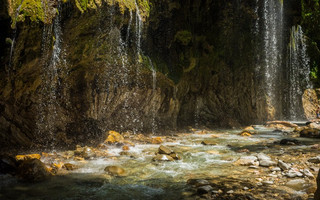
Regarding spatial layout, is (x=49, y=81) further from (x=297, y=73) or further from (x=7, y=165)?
(x=297, y=73)

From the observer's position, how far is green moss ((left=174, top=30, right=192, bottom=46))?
14.5 meters

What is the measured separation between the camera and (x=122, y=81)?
38.3 feet

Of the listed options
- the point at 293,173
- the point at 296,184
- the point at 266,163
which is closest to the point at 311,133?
the point at 266,163

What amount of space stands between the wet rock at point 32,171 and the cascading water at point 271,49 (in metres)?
19.8

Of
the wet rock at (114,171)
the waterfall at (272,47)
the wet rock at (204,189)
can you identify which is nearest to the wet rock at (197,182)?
the wet rock at (204,189)

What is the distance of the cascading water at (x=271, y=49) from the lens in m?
20.8

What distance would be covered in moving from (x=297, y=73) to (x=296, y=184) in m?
23.5

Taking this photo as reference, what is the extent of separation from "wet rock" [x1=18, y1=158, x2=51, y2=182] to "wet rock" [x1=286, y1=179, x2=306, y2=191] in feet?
17.7

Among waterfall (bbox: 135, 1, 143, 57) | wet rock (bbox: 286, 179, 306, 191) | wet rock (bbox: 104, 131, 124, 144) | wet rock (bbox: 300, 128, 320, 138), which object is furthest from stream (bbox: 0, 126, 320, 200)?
waterfall (bbox: 135, 1, 143, 57)

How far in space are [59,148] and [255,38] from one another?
18127 mm

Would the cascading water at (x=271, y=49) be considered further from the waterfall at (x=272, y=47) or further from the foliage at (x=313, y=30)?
the foliage at (x=313, y=30)

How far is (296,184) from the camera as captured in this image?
15.3 feet

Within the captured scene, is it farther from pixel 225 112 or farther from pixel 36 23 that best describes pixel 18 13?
pixel 225 112

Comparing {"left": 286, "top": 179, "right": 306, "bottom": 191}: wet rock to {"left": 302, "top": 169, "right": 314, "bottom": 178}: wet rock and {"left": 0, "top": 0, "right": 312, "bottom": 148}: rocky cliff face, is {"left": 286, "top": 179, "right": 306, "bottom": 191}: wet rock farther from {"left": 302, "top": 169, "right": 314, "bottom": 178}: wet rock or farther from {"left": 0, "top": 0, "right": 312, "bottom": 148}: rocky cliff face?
{"left": 0, "top": 0, "right": 312, "bottom": 148}: rocky cliff face
